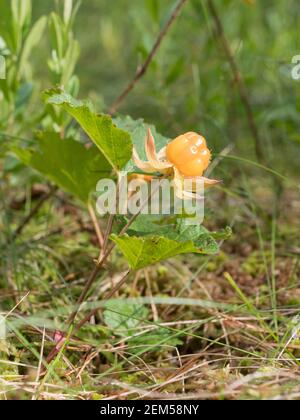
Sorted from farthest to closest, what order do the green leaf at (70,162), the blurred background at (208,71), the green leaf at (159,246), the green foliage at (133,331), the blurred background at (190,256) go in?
the blurred background at (208,71) → the green leaf at (70,162) → the green foliage at (133,331) → the blurred background at (190,256) → the green leaf at (159,246)

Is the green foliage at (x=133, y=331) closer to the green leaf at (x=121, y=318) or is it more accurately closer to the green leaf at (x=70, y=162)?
the green leaf at (x=121, y=318)

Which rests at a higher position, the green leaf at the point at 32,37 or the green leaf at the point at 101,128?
the green leaf at the point at 32,37

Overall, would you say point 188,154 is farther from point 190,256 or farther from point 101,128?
point 190,256

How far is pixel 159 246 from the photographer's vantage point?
1.33 metres

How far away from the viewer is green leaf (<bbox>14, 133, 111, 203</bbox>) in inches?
69.2

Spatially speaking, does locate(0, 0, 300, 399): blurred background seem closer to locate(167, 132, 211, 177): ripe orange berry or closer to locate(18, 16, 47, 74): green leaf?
locate(18, 16, 47, 74): green leaf

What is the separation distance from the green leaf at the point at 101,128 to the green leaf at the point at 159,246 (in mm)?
200

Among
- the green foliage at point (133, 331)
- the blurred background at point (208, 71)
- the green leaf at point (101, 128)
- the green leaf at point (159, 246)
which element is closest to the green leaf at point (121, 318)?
the green foliage at point (133, 331)

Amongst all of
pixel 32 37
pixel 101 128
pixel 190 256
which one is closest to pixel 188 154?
pixel 101 128

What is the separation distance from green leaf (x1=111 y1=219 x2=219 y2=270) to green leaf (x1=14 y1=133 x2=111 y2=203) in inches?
16.8

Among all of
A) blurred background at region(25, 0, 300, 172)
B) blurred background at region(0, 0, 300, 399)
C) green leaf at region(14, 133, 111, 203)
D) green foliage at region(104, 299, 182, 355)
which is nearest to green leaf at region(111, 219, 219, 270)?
blurred background at region(0, 0, 300, 399)

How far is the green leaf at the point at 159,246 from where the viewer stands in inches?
51.4

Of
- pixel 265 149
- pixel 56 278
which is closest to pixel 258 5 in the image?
pixel 265 149

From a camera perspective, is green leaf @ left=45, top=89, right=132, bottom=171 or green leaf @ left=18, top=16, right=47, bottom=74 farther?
green leaf @ left=18, top=16, right=47, bottom=74
